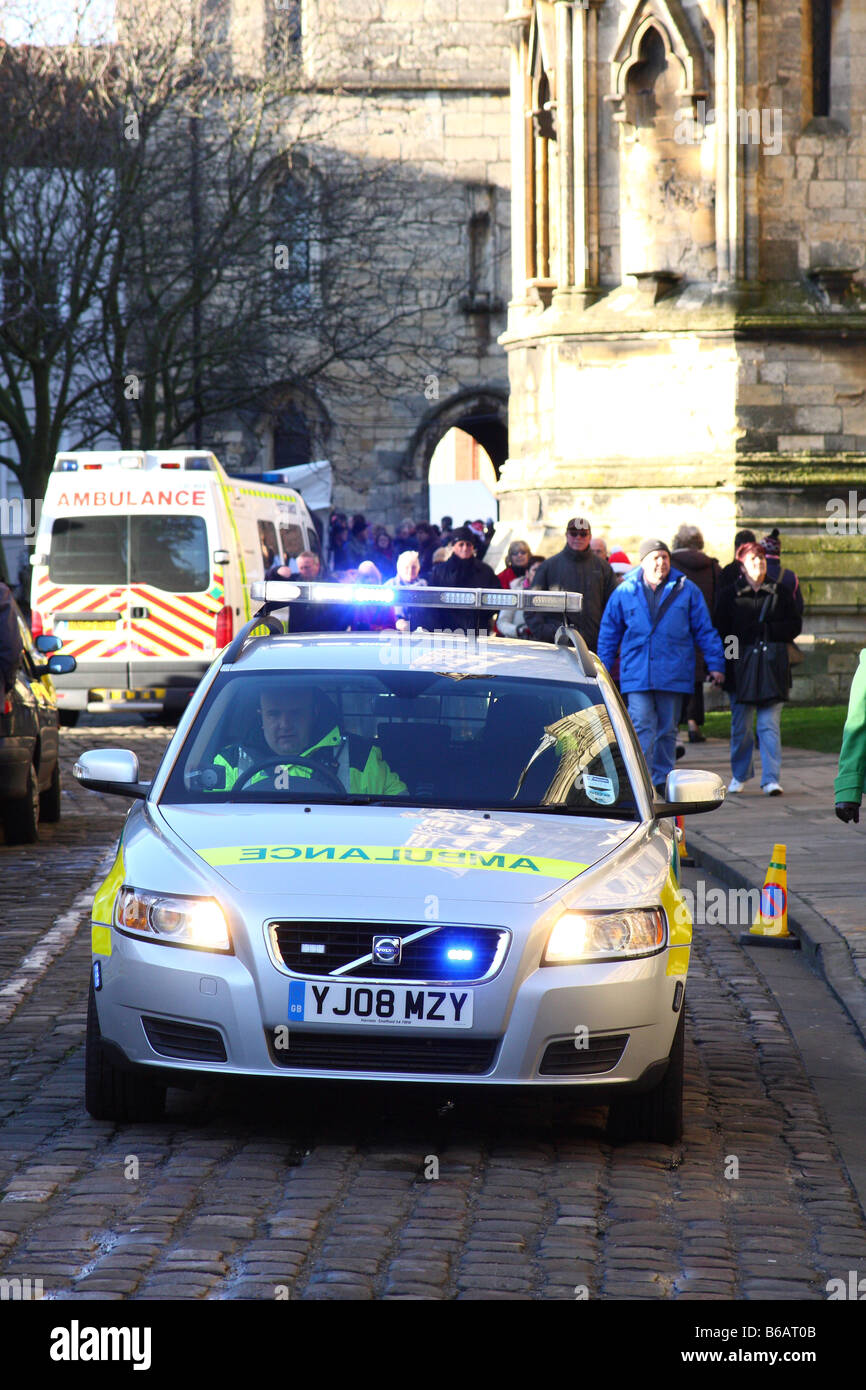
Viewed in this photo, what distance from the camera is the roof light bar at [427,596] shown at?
7461mm

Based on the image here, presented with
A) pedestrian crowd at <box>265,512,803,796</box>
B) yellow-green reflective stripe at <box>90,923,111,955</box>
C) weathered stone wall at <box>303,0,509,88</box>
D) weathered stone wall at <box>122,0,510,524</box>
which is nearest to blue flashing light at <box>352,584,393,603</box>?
yellow-green reflective stripe at <box>90,923,111,955</box>

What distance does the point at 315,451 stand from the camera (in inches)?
1823

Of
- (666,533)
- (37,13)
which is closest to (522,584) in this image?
(666,533)

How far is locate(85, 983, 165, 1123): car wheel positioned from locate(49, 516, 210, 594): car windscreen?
1601 centimetres

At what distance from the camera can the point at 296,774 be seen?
6785 mm

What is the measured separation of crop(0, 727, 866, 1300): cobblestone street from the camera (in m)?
4.78

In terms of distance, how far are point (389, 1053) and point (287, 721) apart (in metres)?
1.52

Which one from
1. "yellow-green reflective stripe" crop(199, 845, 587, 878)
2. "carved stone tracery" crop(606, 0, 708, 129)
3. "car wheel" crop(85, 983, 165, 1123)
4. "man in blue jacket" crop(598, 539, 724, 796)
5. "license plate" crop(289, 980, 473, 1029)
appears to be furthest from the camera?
"carved stone tracery" crop(606, 0, 708, 129)

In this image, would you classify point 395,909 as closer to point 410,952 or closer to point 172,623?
point 410,952

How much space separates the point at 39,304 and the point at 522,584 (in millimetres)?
15826

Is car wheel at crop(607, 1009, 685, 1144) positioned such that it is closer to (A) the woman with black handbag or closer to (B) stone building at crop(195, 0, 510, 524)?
(A) the woman with black handbag

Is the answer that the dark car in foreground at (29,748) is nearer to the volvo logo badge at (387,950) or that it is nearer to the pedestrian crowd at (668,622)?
the pedestrian crowd at (668,622)
